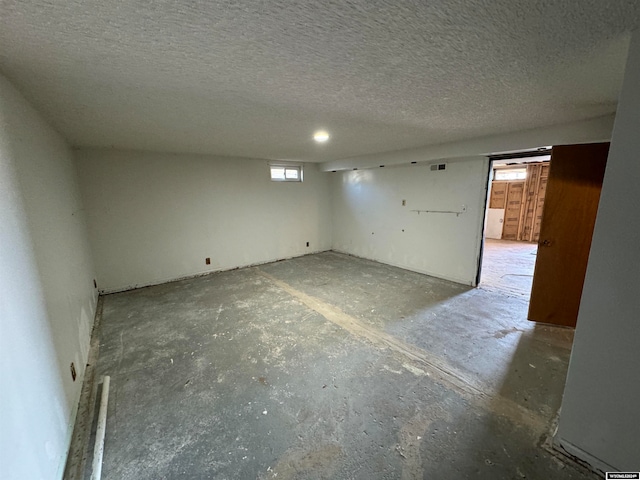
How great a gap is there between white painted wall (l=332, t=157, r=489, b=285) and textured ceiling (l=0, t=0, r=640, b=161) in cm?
157

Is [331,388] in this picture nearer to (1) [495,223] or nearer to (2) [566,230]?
(2) [566,230]

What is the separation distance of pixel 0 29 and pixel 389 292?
3.90 metres

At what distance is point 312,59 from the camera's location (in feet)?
4.13

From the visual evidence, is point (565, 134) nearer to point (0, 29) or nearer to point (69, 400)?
point (0, 29)

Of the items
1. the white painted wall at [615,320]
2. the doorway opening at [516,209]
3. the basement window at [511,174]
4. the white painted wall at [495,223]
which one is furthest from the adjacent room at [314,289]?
the basement window at [511,174]

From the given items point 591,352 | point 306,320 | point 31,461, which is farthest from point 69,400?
point 591,352

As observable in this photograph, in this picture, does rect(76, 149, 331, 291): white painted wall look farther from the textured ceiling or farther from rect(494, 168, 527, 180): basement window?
rect(494, 168, 527, 180): basement window

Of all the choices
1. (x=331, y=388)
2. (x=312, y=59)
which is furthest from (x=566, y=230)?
(x=312, y=59)

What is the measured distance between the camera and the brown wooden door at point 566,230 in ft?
7.72

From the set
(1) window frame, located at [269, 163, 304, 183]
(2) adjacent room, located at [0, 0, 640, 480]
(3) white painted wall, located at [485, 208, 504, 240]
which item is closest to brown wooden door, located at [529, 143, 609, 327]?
(2) adjacent room, located at [0, 0, 640, 480]

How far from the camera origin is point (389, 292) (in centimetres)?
369

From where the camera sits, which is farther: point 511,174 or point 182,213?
point 511,174

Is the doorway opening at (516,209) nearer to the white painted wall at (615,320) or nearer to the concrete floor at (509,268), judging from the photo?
the concrete floor at (509,268)

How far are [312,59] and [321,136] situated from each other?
1.79 m
